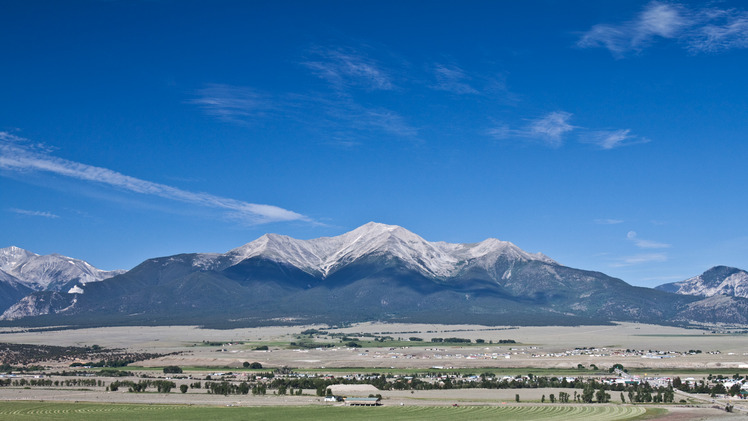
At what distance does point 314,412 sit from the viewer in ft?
304

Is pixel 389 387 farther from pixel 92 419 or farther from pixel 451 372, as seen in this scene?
pixel 92 419

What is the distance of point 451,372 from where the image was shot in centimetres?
14225

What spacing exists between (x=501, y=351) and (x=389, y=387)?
276 feet

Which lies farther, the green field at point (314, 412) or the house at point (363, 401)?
the house at point (363, 401)

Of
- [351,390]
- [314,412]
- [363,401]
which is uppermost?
[351,390]

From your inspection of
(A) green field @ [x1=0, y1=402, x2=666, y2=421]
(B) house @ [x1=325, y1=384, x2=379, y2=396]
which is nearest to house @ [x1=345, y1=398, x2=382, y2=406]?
(A) green field @ [x1=0, y1=402, x2=666, y2=421]

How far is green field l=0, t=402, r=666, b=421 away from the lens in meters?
87.2

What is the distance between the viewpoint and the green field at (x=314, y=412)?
286 feet

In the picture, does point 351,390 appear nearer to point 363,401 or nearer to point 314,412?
point 363,401

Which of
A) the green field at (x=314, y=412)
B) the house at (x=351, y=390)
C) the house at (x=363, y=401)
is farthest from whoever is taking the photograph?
the house at (x=351, y=390)

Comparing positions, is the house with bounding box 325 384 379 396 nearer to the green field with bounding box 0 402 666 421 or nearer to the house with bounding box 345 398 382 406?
the house with bounding box 345 398 382 406

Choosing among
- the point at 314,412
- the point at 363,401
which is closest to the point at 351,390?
the point at 363,401

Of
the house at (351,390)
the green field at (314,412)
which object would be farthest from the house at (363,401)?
the house at (351,390)

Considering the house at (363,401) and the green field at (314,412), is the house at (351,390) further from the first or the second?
the green field at (314,412)
